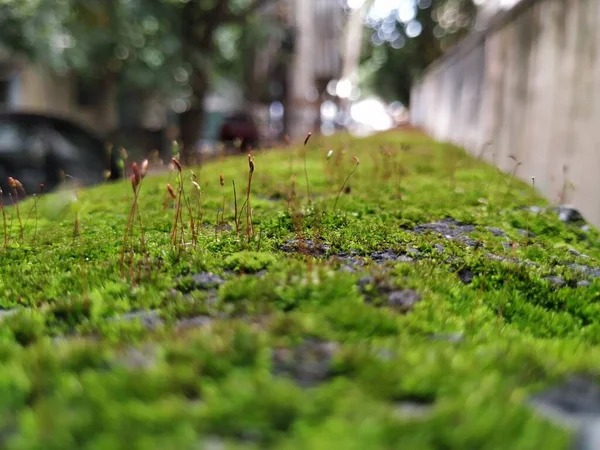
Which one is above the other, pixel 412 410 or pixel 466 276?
pixel 466 276

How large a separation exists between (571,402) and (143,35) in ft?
57.3

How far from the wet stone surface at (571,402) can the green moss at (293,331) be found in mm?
48

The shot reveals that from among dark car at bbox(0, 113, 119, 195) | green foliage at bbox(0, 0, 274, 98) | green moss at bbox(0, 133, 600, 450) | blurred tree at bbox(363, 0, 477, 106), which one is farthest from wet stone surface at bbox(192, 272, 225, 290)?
blurred tree at bbox(363, 0, 477, 106)

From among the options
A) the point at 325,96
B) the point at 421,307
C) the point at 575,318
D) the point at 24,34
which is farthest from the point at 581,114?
the point at 325,96

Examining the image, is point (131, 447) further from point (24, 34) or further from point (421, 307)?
point (24, 34)

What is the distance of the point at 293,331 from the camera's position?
2.15 m

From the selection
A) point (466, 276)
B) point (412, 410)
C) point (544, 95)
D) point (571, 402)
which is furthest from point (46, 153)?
point (571, 402)

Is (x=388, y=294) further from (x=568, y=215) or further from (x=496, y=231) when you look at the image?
(x=568, y=215)

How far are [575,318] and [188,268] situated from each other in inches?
78.1

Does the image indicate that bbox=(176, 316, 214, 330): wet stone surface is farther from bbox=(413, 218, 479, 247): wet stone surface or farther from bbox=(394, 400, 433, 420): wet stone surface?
bbox=(413, 218, 479, 247): wet stone surface

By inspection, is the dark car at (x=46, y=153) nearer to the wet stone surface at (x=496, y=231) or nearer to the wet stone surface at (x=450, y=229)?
the wet stone surface at (x=450, y=229)

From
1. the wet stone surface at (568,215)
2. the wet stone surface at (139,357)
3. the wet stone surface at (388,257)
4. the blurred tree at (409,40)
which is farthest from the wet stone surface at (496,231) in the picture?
the blurred tree at (409,40)

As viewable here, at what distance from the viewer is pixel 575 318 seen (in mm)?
2838

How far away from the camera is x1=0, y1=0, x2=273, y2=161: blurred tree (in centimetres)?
1484
